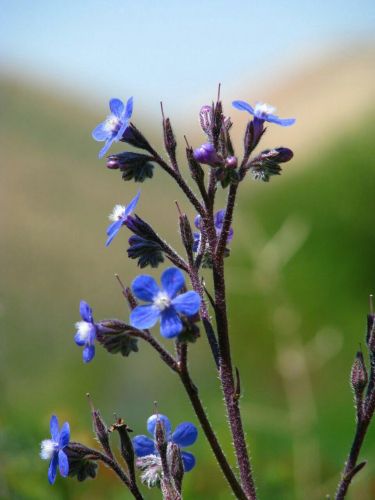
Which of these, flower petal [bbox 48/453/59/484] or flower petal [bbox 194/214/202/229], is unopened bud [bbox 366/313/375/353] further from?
flower petal [bbox 48/453/59/484]

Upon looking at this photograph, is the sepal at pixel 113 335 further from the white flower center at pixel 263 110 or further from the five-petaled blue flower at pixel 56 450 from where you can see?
the white flower center at pixel 263 110

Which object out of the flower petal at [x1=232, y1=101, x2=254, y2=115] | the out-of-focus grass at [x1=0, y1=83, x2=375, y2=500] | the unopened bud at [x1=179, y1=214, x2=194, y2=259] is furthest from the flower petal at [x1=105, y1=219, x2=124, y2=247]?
the out-of-focus grass at [x1=0, y1=83, x2=375, y2=500]

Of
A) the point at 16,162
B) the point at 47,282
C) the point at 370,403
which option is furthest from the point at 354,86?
the point at 370,403

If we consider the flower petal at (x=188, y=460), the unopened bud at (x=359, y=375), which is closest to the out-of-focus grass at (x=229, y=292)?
the flower petal at (x=188, y=460)

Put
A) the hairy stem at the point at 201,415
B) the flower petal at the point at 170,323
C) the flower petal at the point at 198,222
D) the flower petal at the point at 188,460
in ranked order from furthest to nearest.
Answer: the flower petal at the point at 188,460
the flower petal at the point at 198,222
the hairy stem at the point at 201,415
the flower petal at the point at 170,323

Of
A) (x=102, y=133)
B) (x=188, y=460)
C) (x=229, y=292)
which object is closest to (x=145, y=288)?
(x=102, y=133)

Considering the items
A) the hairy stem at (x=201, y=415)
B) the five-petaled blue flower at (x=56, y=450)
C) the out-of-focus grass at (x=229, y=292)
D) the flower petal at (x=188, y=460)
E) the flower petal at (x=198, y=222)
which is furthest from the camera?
the out-of-focus grass at (x=229, y=292)
